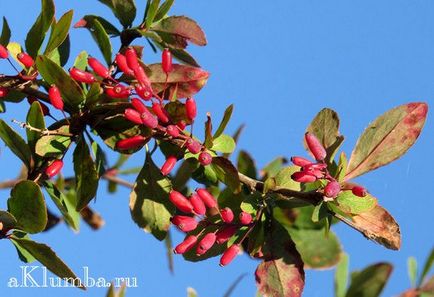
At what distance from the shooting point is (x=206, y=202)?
144 centimetres

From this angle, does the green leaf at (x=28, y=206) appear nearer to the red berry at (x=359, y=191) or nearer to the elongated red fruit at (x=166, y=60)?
the elongated red fruit at (x=166, y=60)

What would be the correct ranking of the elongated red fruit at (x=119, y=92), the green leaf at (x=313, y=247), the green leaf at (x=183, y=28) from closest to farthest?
the elongated red fruit at (x=119, y=92), the green leaf at (x=183, y=28), the green leaf at (x=313, y=247)

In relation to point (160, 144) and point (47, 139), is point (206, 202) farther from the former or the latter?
point (47, 139)

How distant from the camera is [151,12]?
1.60m

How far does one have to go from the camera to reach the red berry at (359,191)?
1.31m

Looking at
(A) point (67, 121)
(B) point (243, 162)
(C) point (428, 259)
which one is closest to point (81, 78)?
(A) point (67, 121)

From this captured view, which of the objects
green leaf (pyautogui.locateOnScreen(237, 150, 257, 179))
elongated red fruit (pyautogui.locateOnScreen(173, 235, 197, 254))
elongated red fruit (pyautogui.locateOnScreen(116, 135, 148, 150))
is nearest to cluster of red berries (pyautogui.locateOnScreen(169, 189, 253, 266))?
elongated red fruit (pyautogui.locateOnScreen(173, 235, 197, 254))

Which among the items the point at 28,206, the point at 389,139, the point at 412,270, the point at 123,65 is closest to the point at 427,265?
the point at 412,270

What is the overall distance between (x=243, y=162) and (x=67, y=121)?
51cm

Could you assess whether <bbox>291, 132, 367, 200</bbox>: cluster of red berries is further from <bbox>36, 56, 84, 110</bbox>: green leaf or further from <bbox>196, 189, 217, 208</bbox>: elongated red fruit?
<bbox>36, 56, 84, 110</bbox>: green leaf

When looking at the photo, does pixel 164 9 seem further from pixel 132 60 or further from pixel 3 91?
pixel 3 91

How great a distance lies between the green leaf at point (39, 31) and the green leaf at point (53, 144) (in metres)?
0.19

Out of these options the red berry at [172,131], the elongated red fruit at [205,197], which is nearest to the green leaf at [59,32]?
the red berry at [172,131]

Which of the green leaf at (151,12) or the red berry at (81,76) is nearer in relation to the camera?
the red berry at (81,76)
